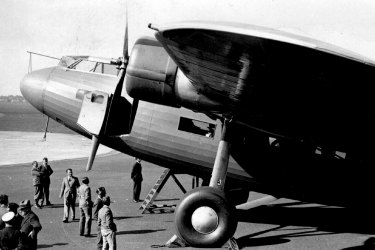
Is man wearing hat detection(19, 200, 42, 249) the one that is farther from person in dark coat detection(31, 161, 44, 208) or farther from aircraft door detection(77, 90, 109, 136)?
person in dark coat detection(31, 161, 44, 208)

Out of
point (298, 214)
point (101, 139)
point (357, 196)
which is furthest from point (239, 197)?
point (101, 139)

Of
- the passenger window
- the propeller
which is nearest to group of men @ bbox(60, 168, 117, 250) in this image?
the propeller

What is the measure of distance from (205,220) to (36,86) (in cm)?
739

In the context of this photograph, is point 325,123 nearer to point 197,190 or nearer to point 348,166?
point 197,190

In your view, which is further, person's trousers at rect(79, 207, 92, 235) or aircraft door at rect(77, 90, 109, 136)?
person's trousers at rect(79, 207, 92, 235)

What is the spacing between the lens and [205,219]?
637 cm

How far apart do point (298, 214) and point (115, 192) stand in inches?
311

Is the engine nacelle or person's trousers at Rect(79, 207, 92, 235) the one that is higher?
the engine nacelle

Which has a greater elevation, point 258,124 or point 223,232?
point 258,124

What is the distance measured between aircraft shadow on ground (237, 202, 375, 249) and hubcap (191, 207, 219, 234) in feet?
15.3

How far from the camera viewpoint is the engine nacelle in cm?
673

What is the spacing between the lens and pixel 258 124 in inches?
269

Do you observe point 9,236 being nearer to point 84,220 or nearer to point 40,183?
point 84,220

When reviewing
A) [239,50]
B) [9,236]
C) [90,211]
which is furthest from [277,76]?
[90,211]
